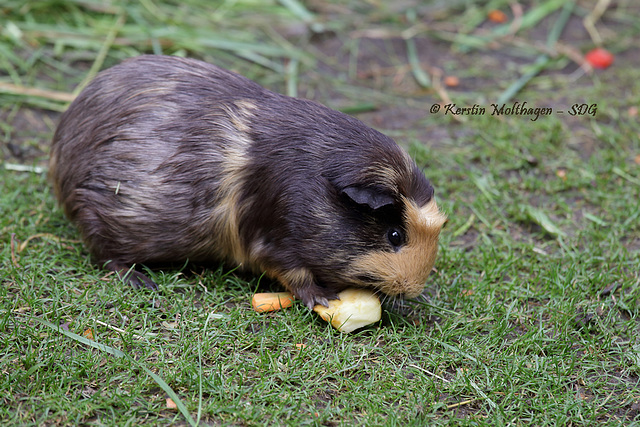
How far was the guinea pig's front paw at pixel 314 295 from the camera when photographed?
11.9 ft

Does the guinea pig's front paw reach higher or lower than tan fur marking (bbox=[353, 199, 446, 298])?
lower

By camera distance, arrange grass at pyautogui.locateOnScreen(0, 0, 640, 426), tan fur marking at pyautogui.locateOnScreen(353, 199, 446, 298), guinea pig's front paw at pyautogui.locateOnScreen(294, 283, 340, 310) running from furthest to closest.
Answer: guinea pig's front paw at pyautogui.locateOnScreen(294, 283, 340, 310) → tan fur marking at pyautogui.locateOnScreen(353, 199, 446, 298) → grass at pyautogui.locateOnScreen(0, 0, 640, 426)

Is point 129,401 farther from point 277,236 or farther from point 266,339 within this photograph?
point 277,236

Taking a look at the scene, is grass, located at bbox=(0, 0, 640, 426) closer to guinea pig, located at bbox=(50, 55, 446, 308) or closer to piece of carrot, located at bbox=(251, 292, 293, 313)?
piece of carrot, located at bbox=(251, 292, 293, 313)

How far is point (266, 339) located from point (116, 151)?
1400 mm

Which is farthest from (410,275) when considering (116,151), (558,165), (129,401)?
(558,165)

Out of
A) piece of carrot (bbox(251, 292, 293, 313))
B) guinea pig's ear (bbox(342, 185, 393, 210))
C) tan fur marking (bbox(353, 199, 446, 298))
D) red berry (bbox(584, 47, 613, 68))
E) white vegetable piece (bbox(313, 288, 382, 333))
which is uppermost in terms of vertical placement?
guinea pig's ear (bbox(342, 185, 393, 210))

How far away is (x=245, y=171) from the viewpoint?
369 cm

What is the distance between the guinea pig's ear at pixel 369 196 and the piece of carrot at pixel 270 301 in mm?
728

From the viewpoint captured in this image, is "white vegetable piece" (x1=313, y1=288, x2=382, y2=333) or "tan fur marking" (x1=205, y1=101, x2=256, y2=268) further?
"tan fur marking" (x1=205, y1=101, x2=256, y2=268)

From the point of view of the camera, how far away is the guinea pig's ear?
11.2 feet

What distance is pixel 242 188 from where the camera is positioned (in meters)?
3.71

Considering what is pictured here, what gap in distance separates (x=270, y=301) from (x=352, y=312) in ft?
1.57

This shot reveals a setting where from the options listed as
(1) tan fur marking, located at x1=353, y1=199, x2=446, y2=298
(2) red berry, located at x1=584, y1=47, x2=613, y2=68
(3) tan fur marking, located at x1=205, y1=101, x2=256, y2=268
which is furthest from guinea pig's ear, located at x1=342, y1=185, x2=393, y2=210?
(2) red berry, located at x1=584, y1=47, x2=613, y2=68
